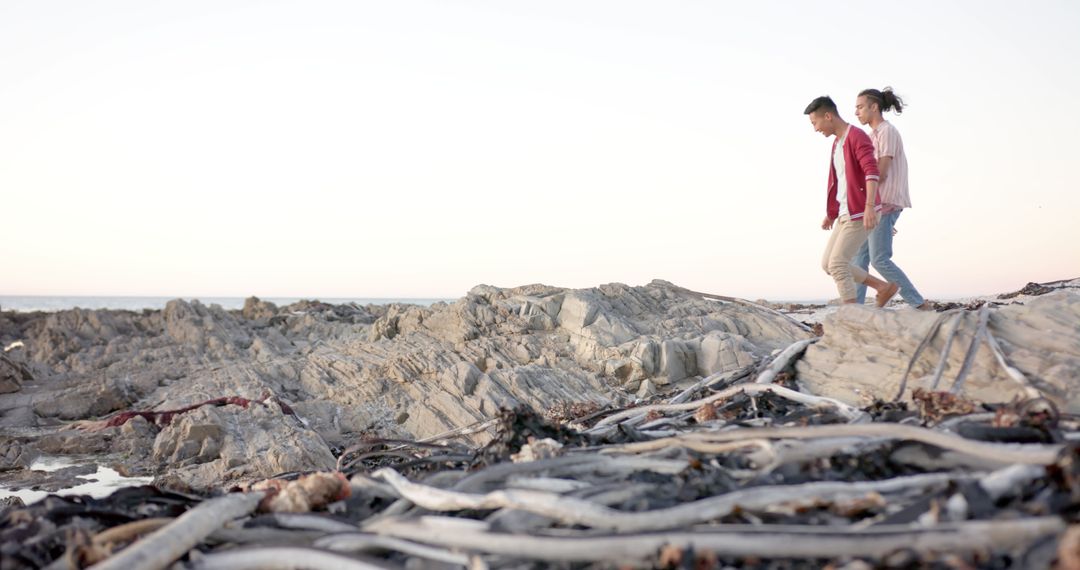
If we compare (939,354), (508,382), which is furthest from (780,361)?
(508,382)

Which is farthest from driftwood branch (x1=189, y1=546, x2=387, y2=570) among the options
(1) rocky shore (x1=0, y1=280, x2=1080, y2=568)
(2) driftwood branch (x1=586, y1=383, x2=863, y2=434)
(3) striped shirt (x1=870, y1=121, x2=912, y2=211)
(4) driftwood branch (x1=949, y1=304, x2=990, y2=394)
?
(3) striped shirt (x1=870, y1=121, x2=912, y2=211)

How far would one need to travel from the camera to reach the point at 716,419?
2848mm

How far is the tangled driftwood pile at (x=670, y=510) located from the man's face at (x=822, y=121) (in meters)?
3.67

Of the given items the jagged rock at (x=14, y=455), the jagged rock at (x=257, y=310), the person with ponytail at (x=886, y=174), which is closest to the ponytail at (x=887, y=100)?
the person with ponytail at (x=886, y=174)

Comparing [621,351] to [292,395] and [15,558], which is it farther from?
[15,558]

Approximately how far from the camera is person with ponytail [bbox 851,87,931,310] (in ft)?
18.8

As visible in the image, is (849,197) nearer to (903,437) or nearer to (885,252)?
(885,252)

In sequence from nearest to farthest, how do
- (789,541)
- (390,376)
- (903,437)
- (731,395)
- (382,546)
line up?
(789,541), (382,546), (903,437), (731,395), (390,376)

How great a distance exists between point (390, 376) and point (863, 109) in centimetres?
526

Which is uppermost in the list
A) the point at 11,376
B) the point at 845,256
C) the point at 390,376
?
the point at 845,256

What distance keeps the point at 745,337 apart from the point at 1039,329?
181 inches

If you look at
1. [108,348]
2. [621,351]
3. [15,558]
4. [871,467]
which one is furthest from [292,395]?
[871,467]

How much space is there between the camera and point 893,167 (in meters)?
5.79

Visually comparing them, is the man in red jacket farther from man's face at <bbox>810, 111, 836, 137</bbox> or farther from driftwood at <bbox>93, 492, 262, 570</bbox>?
driftwood at <bbox>93, 492, 262, 570</bbox>
